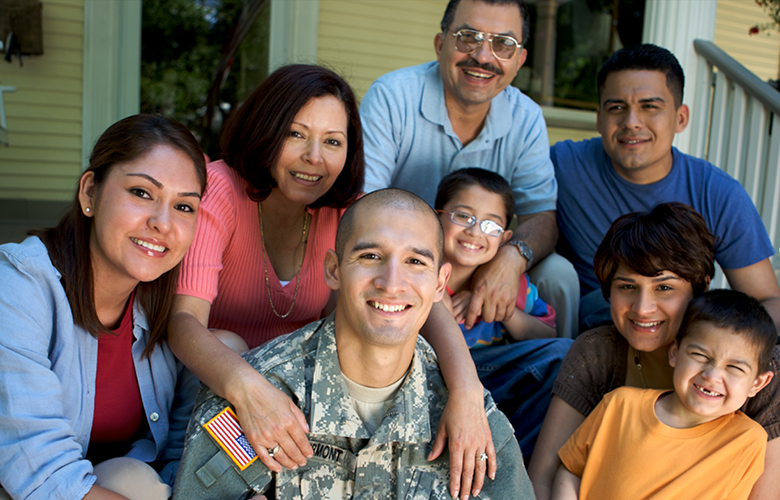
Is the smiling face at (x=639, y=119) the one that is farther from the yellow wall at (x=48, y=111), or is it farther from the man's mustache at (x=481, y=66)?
the yellow wall at (x=48, y=111)

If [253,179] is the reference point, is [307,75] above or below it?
above

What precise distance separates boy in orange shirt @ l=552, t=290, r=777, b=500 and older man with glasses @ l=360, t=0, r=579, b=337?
913 millimetres

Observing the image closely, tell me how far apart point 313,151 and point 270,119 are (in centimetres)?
20

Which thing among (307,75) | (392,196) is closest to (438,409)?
(392,196)

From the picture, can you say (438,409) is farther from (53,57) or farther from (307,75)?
(53,57)

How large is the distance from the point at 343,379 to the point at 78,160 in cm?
454

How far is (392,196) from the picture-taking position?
1.96 meters

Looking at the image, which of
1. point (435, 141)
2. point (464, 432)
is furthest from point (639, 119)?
point (464, 432)

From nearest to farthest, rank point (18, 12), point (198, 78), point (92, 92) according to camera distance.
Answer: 1. point (18, 12)
2. point (92, 92)
3. point (198, 78)

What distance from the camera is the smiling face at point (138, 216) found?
183 cm

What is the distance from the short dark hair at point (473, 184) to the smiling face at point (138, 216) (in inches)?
48.4

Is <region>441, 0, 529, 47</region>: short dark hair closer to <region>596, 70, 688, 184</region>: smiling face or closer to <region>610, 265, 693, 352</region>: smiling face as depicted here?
<region>596, 70, 688, 184</region>: smiling face

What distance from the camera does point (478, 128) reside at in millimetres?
3254

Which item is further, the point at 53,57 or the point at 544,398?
the point at 53,57
